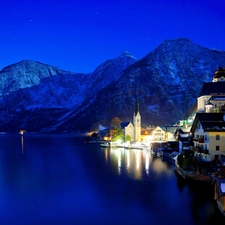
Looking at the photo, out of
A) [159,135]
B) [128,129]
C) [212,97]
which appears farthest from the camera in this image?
[128,129]

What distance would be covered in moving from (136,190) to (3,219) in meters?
17.4

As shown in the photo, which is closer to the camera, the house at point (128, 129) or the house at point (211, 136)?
the house at point (211, 136)

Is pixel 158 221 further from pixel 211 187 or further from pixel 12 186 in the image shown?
pixel 12 186

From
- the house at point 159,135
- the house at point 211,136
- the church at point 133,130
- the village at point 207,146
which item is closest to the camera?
the village at point 207,146

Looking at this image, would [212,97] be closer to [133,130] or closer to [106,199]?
[106,199]

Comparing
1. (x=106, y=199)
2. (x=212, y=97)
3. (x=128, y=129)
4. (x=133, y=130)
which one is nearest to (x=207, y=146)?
(x=106, y=199)

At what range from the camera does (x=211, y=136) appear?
145 feet

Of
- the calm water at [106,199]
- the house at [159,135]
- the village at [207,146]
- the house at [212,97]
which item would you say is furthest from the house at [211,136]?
the house at [159,135]

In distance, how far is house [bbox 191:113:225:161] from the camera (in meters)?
44.0

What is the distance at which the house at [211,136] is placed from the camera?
43969mm

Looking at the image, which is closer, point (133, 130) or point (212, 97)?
point (212, 97)

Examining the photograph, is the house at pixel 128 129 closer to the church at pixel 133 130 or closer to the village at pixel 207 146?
the church at pixel 133 130

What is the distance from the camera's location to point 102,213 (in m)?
29.8

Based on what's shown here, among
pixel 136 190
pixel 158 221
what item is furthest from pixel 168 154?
pixel 158 221
